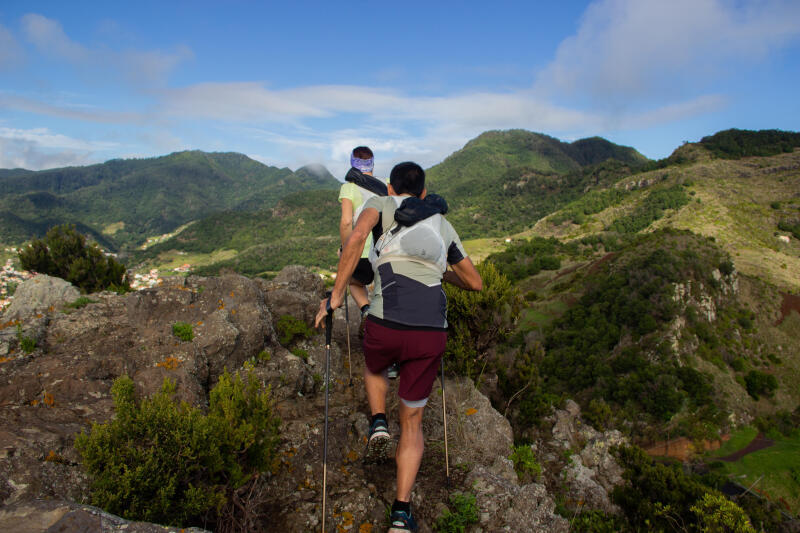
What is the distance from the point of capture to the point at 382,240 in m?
3.13

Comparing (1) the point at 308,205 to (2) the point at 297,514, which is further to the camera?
(1) the point at 308,205

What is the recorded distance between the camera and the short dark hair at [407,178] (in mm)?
3316

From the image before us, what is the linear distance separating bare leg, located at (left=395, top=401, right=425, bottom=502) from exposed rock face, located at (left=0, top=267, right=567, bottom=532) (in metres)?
0.61

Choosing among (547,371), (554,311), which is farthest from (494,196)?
(547,371)

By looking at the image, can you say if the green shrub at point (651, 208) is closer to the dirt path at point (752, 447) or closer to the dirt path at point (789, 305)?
the dirt path at point (789, 305)

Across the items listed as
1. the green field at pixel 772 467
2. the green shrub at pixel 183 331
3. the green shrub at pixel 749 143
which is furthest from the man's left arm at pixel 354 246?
the green shrub at pixel 749 143

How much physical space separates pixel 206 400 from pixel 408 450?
3010 mm

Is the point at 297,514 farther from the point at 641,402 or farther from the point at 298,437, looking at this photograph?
the point at 641,402

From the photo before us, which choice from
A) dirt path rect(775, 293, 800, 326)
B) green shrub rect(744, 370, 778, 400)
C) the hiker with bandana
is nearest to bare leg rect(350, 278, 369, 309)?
the hiker with bandana

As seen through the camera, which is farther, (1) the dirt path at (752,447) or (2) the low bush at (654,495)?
(1) the dirt path at (752,447)

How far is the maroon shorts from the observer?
2.97 meters

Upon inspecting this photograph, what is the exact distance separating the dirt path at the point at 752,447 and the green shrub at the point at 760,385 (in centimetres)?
416

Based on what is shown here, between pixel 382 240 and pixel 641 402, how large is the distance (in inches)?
1494

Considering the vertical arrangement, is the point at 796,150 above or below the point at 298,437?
above
